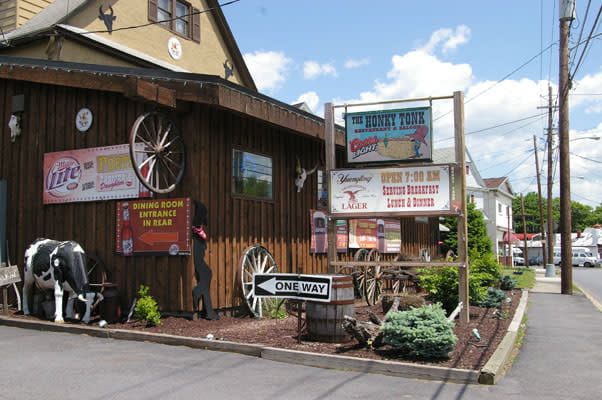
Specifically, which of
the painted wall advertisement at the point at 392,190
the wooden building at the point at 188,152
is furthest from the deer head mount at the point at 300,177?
the painted wall advertisement at the point at 392,190

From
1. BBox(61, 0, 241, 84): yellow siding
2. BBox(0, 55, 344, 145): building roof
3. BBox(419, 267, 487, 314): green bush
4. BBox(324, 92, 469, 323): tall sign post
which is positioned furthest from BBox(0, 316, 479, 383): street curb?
BBox(61, 0, 241, 84): yellow siding

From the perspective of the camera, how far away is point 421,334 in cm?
743

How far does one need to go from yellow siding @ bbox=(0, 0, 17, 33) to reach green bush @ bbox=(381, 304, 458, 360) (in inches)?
645

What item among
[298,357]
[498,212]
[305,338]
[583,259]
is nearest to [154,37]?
[305,338]

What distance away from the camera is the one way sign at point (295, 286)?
8.56 meters

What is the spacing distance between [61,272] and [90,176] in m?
2.05

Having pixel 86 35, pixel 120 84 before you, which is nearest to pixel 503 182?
pixel 86 35

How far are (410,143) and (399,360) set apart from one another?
15.4 feet

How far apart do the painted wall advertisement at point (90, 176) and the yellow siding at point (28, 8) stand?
8616 mm

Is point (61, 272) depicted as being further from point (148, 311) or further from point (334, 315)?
point (334, 315)

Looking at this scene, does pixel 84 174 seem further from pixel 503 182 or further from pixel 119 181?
pixel 503 182

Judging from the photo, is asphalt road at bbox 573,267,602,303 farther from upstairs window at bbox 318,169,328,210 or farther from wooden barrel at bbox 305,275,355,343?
wooden barrel at bbox 305,275,355,343

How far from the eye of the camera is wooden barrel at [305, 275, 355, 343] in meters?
8.66

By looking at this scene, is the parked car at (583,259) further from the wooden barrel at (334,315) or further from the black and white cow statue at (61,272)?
the black and white cow statue at (61,272)
